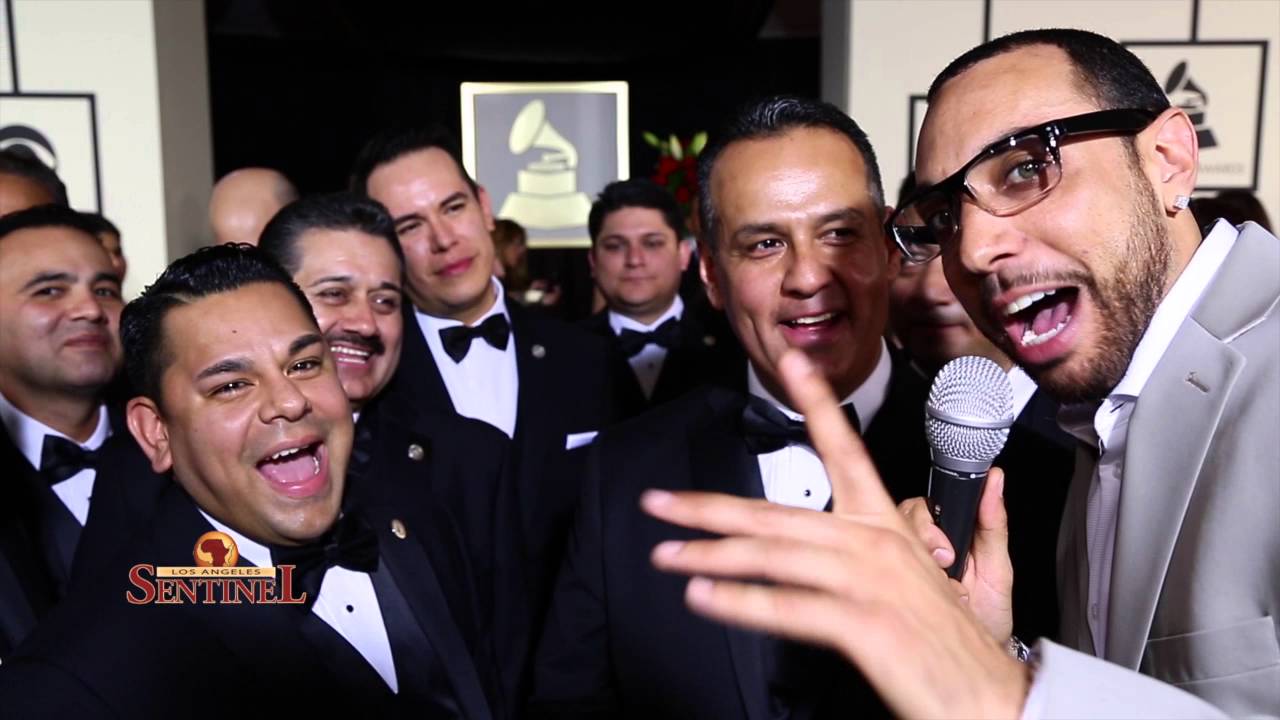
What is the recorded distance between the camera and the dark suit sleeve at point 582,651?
1783 millimetres

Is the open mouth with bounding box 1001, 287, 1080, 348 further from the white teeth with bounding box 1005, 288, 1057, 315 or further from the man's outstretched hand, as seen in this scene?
the man's outstretched hand

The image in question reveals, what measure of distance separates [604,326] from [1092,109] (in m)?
3.24

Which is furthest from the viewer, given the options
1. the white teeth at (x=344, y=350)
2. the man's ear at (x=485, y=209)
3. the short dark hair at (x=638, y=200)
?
the short dark hair at (x=638, y=200)

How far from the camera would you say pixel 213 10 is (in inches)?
309

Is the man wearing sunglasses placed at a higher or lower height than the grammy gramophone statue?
lower

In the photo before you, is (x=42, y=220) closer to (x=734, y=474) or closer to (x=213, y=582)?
(x=213, y=582)

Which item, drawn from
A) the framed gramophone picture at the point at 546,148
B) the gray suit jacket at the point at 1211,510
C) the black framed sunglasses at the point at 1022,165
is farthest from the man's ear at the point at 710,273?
the framed gramophone picture at the point at 546,148

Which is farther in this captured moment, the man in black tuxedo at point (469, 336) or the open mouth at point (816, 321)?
the man in black tuxedo at point (469, 336)

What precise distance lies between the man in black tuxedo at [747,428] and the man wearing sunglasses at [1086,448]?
12.7 inches

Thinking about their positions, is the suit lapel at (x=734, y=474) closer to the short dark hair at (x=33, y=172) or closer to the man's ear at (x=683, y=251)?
the man's ear at (x=683, y=251)

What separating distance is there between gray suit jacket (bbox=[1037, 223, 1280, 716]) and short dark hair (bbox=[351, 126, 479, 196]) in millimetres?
2354

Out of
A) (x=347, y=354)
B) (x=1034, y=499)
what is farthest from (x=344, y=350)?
(x=1034, y=499)

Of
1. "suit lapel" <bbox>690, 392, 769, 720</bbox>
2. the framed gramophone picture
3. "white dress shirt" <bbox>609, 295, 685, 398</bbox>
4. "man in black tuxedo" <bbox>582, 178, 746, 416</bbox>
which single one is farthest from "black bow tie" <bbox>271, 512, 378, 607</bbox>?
the framed gramophone picture

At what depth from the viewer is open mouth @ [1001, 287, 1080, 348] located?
46.9 inches
